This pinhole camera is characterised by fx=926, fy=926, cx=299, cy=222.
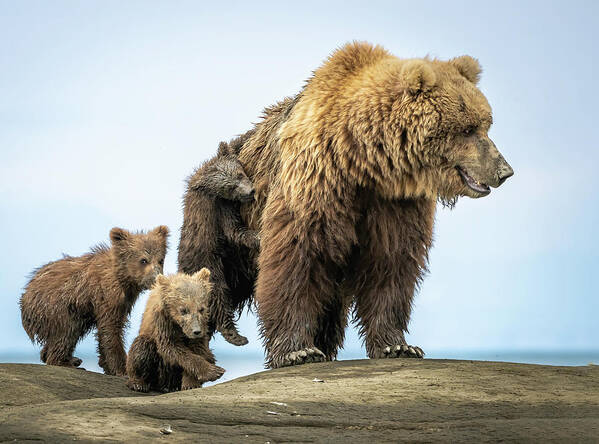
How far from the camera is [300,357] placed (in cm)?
851

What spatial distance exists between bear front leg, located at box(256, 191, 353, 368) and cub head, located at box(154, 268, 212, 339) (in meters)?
0.62

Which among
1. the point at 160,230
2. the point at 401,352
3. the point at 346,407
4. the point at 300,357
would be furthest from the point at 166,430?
the point at 160,230

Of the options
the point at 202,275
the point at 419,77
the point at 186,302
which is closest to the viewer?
the point at 419,77

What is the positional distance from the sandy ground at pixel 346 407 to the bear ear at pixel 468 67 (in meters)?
2.79

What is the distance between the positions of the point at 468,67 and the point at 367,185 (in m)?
1.57

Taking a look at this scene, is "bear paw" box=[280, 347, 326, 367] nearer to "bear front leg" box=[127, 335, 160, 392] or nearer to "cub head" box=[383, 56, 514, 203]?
"bear front leg" box=[127, 335, 160, 392]

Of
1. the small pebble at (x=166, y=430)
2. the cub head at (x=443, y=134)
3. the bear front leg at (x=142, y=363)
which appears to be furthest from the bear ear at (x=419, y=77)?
the small pebble at (x=166, y=430)

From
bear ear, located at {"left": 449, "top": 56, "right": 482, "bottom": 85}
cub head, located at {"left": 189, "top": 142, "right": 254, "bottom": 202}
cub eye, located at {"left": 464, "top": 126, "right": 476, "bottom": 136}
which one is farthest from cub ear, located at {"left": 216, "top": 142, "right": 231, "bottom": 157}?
cub eye, located at {"left": 464, "top": 126, "right": 476, "bottom": 136}

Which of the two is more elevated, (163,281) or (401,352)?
(163,281)

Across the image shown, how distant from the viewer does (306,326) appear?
342 inches

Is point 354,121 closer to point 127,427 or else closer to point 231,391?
point 231,391

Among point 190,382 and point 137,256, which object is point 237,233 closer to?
point 137,256

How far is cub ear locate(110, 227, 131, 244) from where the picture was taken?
10.7 metres

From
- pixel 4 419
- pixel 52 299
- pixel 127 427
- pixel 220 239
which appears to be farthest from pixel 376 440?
pixel 52 299
